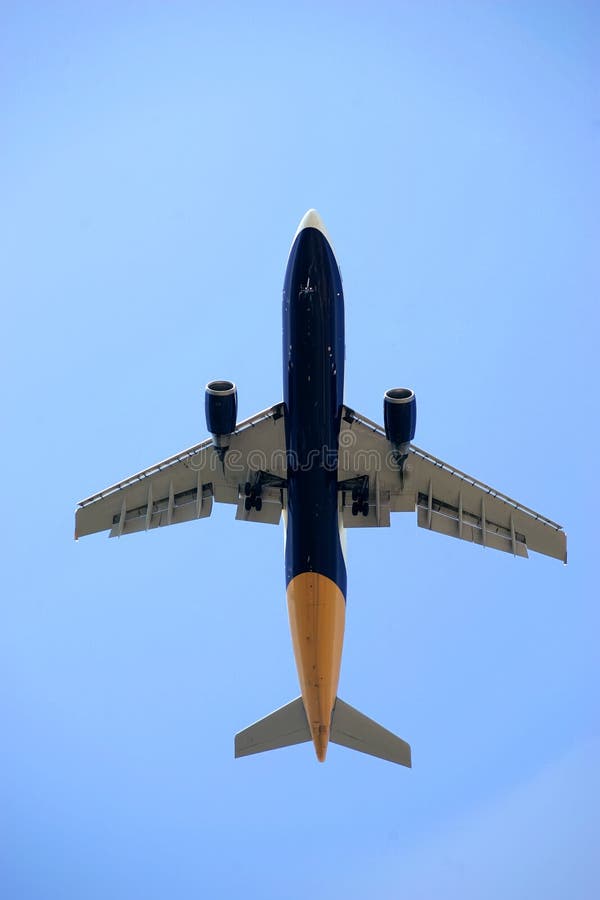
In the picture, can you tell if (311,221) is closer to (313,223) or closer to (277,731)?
(313,223)

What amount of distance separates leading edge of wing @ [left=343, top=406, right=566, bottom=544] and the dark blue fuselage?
1452 millimetres

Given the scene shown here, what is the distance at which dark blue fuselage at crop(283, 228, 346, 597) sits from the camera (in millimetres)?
30641

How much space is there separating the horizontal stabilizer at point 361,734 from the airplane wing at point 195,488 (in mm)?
6454

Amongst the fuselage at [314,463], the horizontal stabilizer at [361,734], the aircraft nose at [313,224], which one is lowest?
the horizontal stabilizer at [361,734]

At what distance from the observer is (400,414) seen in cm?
3241

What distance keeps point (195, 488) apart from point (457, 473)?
330 inches

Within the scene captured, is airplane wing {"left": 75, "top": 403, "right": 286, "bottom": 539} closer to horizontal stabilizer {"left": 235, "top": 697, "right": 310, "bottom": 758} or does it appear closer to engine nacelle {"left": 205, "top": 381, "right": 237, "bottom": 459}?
engine nacelle {"left": 205, "top": 381, "right": 237, "bottom": 459}

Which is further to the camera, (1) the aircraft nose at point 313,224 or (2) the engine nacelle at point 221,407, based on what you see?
(2) the engine nacelle at point 221,407

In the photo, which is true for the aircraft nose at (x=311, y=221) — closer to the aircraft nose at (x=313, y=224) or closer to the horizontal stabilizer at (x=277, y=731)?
the aircraft nose at (x=313, y=224)

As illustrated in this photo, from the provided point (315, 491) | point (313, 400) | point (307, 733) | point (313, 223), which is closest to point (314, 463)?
point (315, 491)

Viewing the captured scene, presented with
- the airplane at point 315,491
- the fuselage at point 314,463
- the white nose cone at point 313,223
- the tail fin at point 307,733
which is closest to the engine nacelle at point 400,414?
the airplane at point 315,491

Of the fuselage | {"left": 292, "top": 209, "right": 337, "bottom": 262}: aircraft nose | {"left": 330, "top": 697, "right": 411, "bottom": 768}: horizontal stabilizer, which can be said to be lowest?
{"left": 330, "top": 697, "right": 411, "bottom": 768}: horizontal stabilizer

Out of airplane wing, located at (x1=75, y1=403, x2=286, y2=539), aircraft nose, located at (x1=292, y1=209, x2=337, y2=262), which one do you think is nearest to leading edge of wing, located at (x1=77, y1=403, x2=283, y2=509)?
airplane wing, located at (x1=75, y1=403, x2=286, y2=539)

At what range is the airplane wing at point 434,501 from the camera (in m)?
35.1
